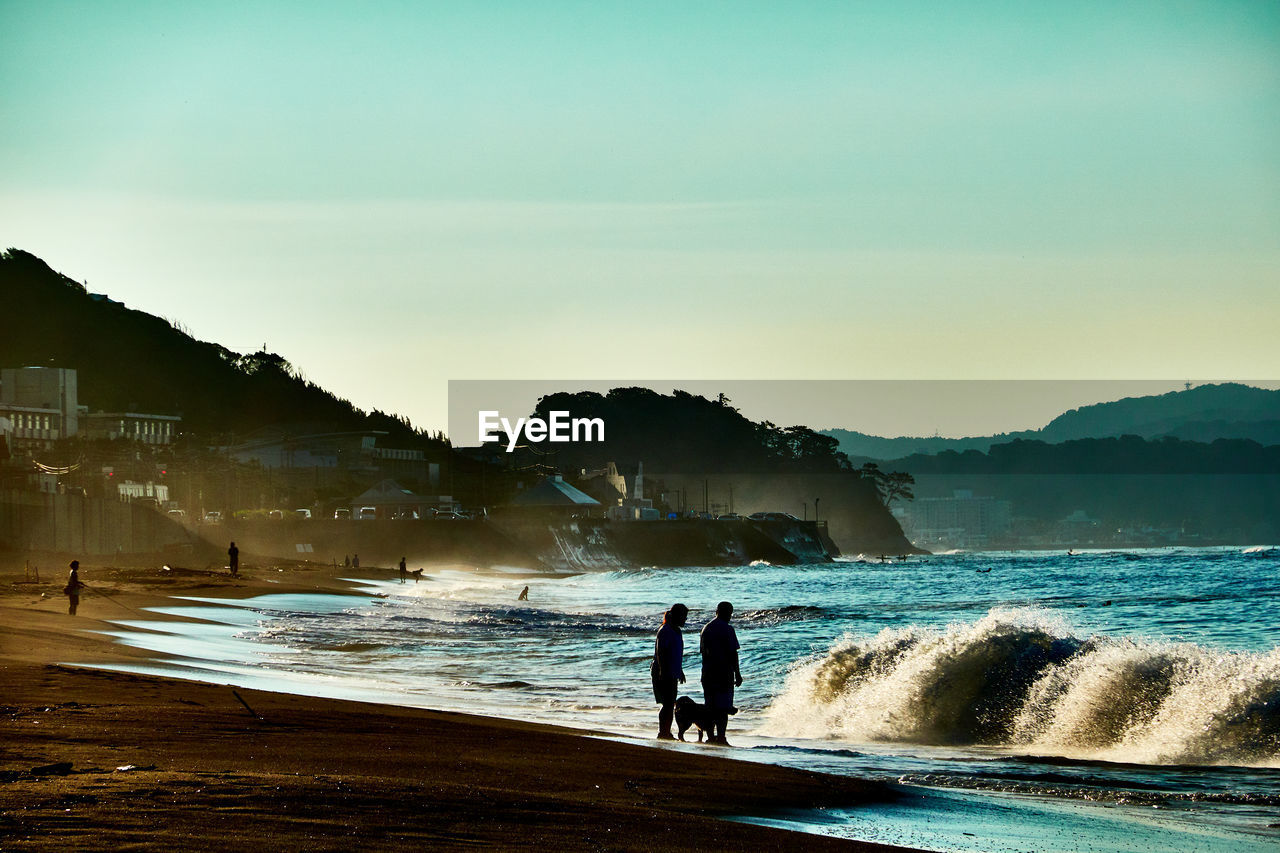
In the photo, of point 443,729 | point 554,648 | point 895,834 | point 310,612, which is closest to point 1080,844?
point 895,834

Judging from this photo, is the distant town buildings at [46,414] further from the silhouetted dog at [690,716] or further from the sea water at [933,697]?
the silhouetted dog at [690,716]

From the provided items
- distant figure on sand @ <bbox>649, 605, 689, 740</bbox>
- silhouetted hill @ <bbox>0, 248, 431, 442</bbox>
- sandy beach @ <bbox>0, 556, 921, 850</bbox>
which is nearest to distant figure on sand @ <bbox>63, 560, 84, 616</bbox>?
sandy beach @ <bbox>0, 556, 921, 850</bbox>

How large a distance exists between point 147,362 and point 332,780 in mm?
195119

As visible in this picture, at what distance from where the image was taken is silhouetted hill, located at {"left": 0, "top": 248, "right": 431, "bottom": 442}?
175 metres

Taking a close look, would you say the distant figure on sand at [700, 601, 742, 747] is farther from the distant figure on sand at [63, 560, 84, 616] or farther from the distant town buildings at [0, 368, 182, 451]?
the distant town buildings at [0, 368, 182, 451]

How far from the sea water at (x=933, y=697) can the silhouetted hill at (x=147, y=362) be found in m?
148

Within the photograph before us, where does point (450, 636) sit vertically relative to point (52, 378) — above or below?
below

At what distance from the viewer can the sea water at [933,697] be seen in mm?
8391

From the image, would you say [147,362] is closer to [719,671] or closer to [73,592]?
[73,592]

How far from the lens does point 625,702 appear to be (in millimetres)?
16328

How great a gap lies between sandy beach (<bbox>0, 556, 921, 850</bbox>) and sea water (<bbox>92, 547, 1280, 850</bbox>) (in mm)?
884

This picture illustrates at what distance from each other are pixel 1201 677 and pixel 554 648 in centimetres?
1309

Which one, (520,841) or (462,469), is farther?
(462,469)

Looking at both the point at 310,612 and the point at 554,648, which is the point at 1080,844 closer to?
the point at 554,648
